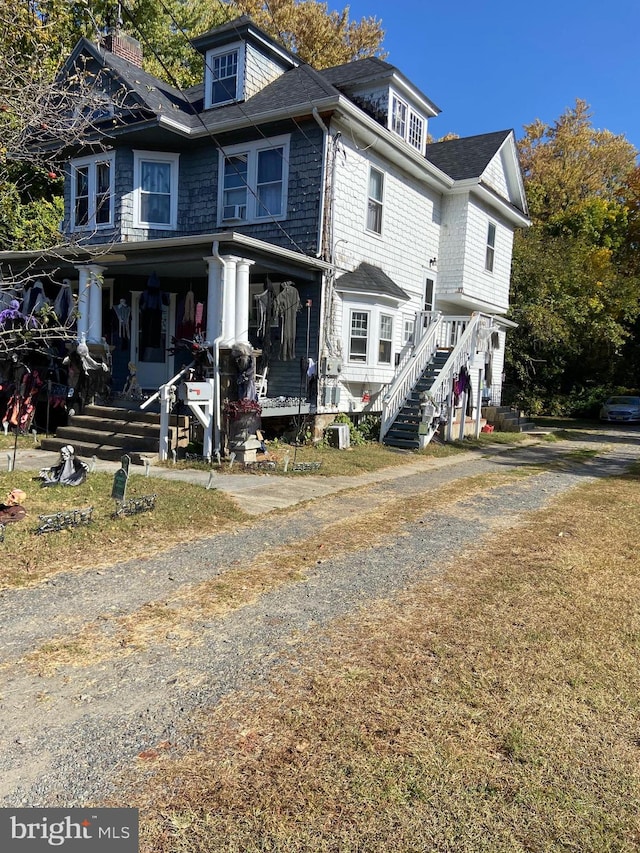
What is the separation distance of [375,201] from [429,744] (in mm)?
14309

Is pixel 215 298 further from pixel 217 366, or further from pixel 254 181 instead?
pixel 254 181

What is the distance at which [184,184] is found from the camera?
1563 cm

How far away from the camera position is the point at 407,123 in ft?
53.7

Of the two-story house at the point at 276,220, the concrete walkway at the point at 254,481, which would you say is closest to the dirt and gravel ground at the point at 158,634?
the concrete walkway at the point at 254,481

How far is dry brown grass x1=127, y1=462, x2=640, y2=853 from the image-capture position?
8.31 ft

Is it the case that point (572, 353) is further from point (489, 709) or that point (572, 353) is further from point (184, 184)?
point (489, 709)

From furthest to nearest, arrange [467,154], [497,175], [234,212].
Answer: [497,175] → [467,154] → [234,212]

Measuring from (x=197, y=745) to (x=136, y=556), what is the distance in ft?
10.4

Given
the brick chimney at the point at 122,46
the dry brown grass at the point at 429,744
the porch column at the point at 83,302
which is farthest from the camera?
the brick chimney at the point at 122,46

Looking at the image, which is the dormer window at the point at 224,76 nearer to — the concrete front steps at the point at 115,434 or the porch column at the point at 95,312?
the porch column at the point at 95,312

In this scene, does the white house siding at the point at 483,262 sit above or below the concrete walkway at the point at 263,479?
above

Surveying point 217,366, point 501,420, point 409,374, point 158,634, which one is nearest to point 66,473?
point 217,366

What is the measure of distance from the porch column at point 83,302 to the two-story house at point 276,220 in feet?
0.33

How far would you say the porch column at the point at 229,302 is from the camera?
1083cm
